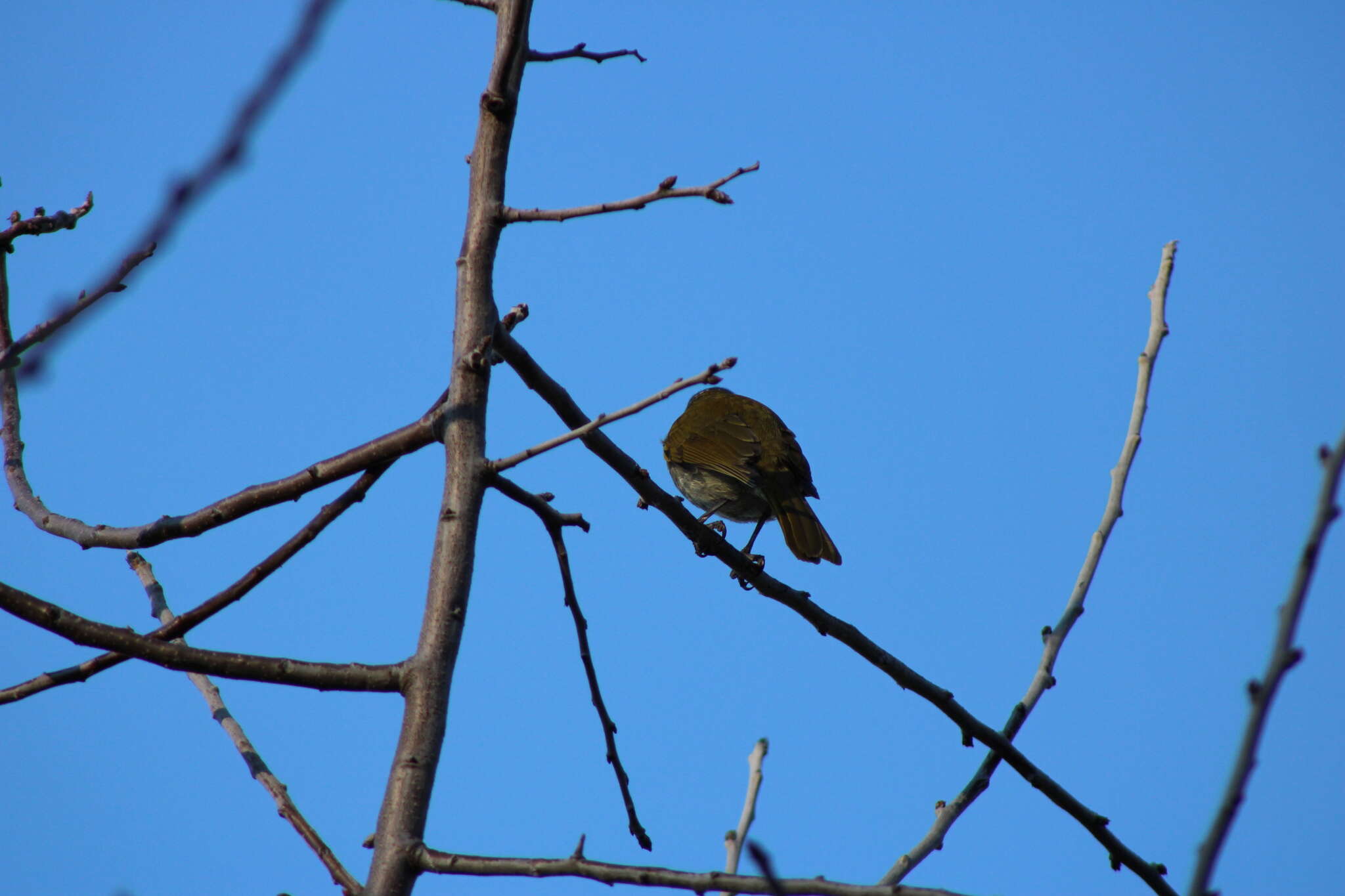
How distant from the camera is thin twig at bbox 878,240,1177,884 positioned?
304 cm

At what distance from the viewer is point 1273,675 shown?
3.92ft

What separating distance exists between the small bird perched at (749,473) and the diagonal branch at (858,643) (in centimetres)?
298

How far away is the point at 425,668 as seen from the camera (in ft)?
7.64

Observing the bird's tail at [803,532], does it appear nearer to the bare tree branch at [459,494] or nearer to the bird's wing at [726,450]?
the bird's wing at [726,450]

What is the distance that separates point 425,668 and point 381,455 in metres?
0.68

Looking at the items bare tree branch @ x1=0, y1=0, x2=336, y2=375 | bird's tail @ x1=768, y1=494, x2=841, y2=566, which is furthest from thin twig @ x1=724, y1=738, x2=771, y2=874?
bird's tail @ x1=768, y1=494, x2=841, y2=566

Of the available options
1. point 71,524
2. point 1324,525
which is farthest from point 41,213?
point 1324,525

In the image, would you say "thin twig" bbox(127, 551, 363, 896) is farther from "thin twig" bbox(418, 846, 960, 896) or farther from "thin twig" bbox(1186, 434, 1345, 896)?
"thin twig" bbox(1186, 434, 1345, 896)

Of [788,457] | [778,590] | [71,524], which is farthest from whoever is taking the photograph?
[788,457]

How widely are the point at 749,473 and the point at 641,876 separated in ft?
16.6

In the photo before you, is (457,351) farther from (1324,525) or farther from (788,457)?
(788,457)

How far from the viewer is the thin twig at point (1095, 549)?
9.96 feet

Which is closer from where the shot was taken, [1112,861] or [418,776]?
[418,776]

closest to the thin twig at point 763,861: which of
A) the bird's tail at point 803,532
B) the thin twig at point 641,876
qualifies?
the thin twig at point 641,876
